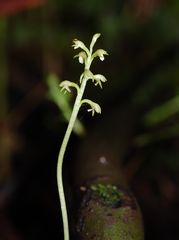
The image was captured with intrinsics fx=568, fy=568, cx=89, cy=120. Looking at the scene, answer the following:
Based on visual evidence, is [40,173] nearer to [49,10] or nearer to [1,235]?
[1,235]

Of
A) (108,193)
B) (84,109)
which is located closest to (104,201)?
(108,193)

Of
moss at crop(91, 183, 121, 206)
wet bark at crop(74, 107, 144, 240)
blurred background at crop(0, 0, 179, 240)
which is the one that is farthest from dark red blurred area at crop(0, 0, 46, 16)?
moss at crop(91, 183, 121, 206)

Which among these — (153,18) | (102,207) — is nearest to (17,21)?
(153,18)

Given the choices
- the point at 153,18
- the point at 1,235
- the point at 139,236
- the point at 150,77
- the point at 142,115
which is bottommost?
the point at 139,236

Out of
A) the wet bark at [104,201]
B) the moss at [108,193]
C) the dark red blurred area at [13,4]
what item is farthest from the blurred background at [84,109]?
the moss at [108,193]

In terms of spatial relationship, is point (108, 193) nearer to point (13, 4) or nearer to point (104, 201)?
point (104, 201)

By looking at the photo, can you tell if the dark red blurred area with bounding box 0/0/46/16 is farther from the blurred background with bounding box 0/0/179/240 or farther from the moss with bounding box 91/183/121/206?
the moss with bounding box 91/183/121/206
